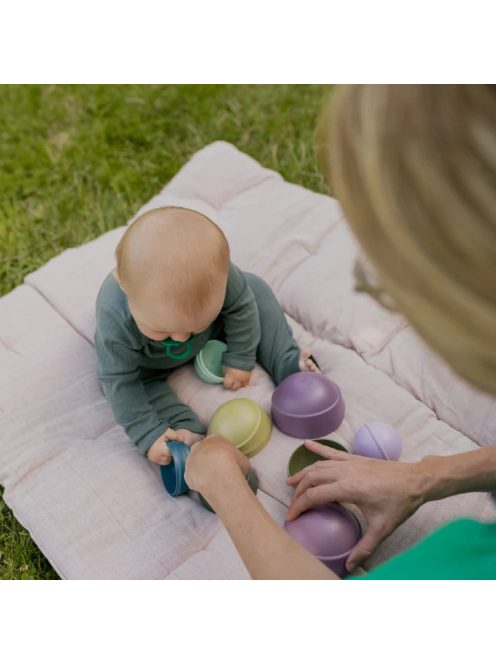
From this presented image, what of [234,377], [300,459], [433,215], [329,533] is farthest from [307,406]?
[433,215]

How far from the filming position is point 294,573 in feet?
3.99

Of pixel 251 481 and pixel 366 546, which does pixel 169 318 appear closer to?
pixel 251 481

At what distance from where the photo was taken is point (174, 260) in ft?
5.12

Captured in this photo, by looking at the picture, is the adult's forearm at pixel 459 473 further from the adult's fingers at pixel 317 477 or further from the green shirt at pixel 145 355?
the green shirt at pixel 145 355

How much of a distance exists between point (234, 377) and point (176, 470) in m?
0.33

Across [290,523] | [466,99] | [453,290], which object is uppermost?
[466,99]

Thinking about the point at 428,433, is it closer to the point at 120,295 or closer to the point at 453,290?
the point at 120,295

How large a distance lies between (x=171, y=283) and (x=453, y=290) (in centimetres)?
79

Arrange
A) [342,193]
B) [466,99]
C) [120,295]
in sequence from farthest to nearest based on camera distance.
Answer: [120,295], [342,193], [466,99]

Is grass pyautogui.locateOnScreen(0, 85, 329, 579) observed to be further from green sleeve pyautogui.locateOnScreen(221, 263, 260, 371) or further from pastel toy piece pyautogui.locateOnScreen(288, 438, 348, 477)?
pastel toy piece pyautogui.locateOnScreen(288, 438, 348, 477)

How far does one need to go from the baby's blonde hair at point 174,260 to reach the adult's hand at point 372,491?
485 mm

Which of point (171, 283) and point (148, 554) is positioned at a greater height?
point (171, 283)

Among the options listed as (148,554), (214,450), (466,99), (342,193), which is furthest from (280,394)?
(466,99)

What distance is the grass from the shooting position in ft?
9.03
